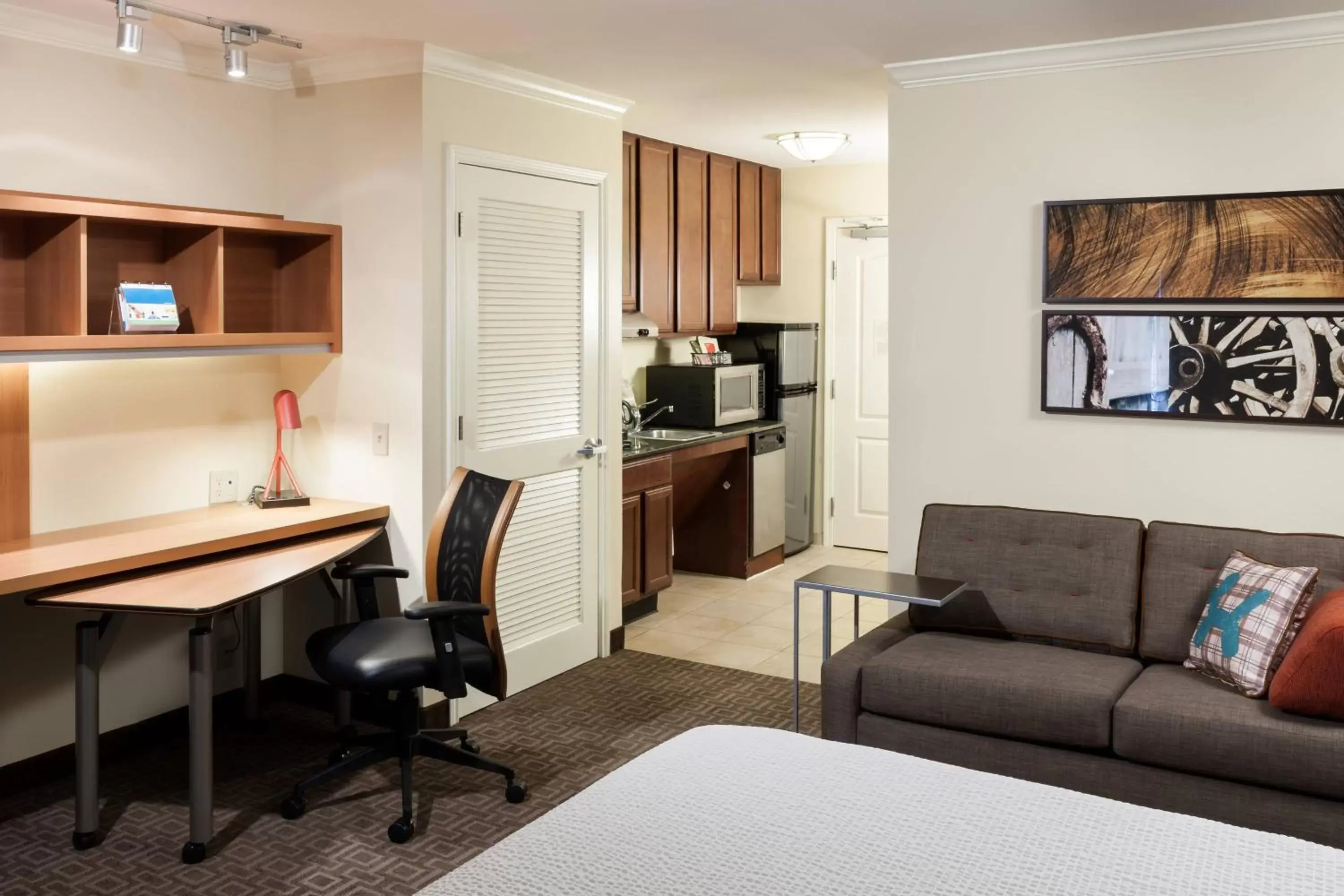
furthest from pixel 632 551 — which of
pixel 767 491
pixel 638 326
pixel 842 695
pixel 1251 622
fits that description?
pixel 1251 622

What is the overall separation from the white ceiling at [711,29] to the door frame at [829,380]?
2.53 metres

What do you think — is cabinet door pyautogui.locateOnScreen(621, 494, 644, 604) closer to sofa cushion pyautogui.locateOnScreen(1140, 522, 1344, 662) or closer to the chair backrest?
the chair backrest

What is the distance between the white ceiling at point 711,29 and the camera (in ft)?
10.8

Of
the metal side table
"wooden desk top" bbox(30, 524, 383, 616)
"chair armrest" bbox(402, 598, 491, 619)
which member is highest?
"wooden desk top" bbox(30, 524, 383, 616)

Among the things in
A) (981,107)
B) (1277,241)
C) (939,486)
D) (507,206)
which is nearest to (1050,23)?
(981,107)

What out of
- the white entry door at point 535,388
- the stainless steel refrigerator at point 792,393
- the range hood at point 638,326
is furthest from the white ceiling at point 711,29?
the stainless steel refrigerator at point 792,393

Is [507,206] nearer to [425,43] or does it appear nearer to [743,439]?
[425,43]

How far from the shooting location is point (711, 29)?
3547 millimetres

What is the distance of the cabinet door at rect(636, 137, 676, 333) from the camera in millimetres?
5684

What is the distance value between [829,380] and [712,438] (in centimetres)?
148

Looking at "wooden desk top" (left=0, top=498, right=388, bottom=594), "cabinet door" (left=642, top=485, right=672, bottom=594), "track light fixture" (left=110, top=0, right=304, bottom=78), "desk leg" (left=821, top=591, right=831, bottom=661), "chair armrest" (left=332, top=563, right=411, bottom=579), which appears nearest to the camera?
"wooden desk top" (left=0, top=498, right=388, bottom=594)

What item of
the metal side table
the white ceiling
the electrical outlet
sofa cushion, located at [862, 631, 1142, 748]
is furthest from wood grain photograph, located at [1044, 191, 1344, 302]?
the electrical outlet

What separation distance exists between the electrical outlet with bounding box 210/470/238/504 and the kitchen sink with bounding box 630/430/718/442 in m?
2.25

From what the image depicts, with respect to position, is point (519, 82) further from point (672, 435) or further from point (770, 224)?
point (770, 224)
